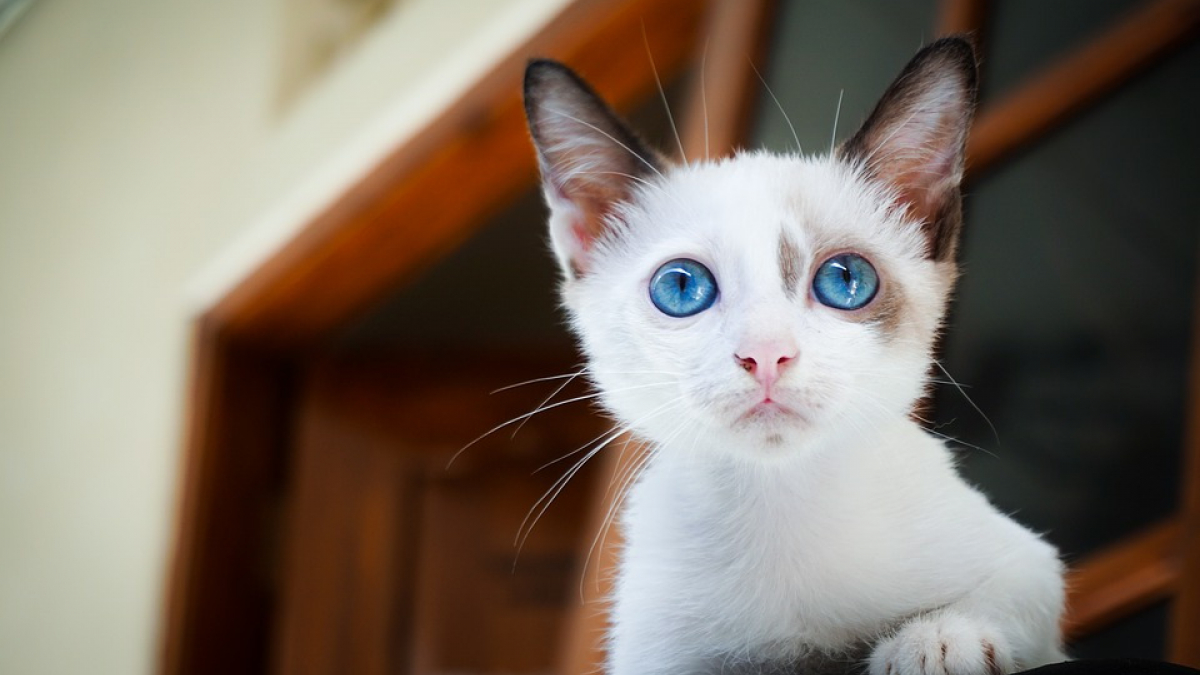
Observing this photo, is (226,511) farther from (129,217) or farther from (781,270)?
(781,270)

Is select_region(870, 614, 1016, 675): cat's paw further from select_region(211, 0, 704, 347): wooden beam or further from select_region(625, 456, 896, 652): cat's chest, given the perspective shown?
select_region(211, 0, 704, 347): wooden beam

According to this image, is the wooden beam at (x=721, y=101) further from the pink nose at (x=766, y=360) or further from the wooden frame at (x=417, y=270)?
the pink nose at (x=766, y=360)

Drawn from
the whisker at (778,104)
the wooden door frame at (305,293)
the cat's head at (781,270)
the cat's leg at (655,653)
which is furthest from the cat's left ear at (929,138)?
the wooden door frame at (305,293)

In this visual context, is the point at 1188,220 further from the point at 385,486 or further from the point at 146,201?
the point at 385,486

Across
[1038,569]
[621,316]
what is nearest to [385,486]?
[621,316]

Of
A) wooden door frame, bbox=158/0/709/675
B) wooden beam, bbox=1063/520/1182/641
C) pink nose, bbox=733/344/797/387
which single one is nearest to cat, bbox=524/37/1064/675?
pink nose, bbox=733/344/797/387
